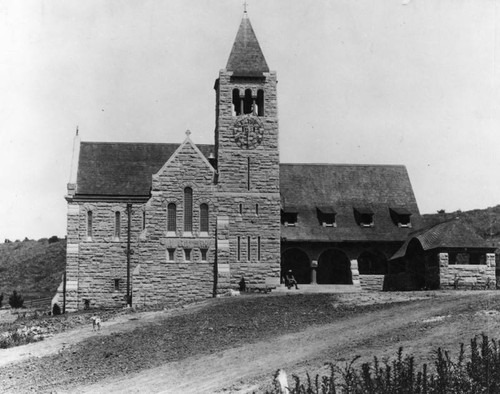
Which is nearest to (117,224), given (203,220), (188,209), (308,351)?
(188,209)

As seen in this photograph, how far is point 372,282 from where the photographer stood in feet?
143

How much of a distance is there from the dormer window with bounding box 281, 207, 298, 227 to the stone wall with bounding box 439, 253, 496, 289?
10.4m

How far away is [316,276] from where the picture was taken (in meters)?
44.2

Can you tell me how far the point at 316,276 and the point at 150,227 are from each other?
1148 centimetres

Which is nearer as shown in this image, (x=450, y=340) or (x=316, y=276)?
(x=450, y=340)

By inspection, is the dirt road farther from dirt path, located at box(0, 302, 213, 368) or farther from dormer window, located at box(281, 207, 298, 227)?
dormer window, located at box(281, 207, 298, 227)

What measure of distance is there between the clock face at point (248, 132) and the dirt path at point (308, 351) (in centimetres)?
1862

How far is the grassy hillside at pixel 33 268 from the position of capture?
70.2m

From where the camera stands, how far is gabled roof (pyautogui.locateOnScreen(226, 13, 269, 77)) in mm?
41250

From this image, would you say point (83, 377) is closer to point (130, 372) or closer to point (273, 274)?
point (130, 372)

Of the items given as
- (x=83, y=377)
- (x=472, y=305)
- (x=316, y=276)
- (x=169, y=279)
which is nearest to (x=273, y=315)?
(x=472, y=305)

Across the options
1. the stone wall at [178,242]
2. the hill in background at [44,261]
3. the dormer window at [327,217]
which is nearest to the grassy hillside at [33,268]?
the hill in background at [44,261]

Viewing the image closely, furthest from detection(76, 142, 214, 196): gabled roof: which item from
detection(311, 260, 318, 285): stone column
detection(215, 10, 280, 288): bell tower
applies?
detection(311, 260, 318, 285): stone column

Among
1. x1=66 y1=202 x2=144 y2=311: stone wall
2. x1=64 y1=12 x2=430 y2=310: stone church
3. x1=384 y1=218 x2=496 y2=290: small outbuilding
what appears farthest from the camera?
x1=66 y1=202 x2=144 y2=311: stone wall
